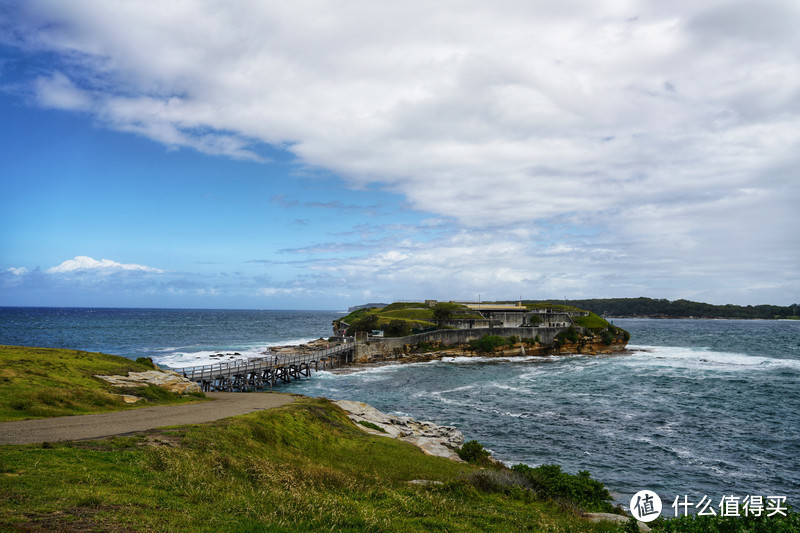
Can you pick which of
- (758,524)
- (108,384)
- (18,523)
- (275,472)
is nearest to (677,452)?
(758,524)

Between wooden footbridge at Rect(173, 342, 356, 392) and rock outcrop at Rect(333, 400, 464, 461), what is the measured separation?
1913 centimetres

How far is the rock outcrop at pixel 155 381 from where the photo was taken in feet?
93.5

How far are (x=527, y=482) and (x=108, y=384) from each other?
24537 millimetres

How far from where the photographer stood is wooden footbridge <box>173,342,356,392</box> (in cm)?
4534

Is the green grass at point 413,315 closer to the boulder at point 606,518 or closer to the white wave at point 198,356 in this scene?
the white wave at point 198,356

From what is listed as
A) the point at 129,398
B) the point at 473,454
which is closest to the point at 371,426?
the point at 473,454

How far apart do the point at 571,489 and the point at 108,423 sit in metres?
18.9

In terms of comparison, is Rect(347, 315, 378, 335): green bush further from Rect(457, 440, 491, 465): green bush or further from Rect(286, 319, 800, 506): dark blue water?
Rect(457, 440, 491, 465): green bush

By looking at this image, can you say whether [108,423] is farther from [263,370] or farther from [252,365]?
[263,370]

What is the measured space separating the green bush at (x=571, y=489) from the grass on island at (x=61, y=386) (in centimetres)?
2034

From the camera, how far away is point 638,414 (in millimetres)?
37750

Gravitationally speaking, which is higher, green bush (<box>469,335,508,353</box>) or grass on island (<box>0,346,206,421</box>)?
grass on island (<box>0,346,206,421</box>)

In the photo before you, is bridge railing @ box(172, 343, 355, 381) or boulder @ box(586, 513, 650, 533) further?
bridge railing @ box(172, 343, 355, 381)

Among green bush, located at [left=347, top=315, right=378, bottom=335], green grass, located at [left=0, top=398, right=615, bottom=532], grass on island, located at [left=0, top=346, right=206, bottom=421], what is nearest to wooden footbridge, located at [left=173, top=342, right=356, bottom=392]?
grass on island, located at [left=0, top=346, right=206, bottom=421]
